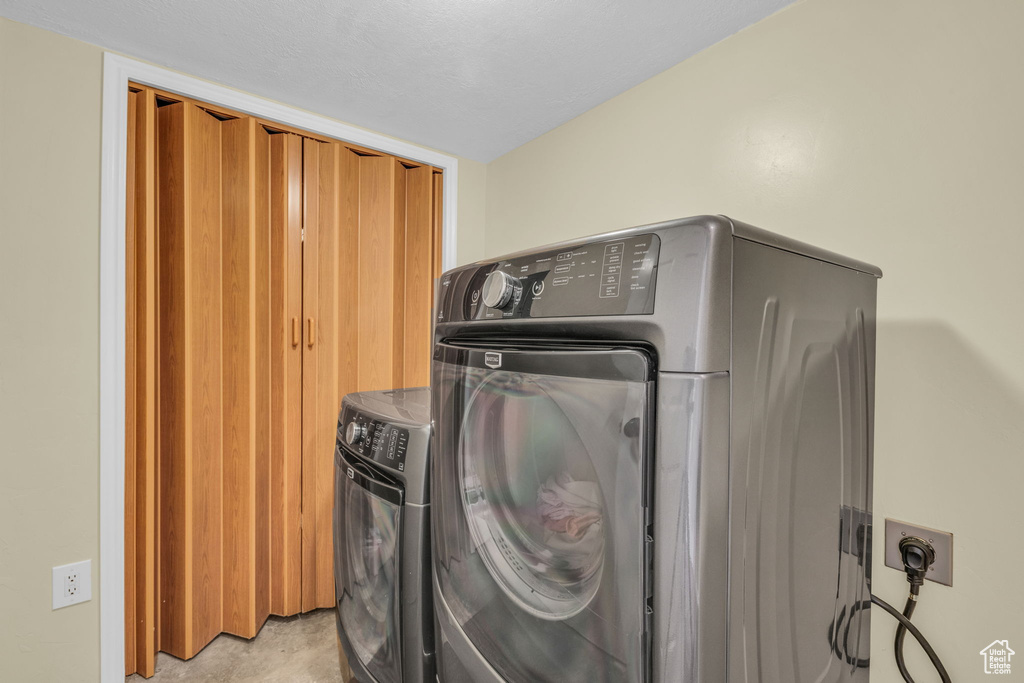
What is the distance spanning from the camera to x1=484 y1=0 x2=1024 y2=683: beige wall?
3.33ft

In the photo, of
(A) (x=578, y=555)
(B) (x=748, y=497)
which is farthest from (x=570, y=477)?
(B) (x=748, y=497)

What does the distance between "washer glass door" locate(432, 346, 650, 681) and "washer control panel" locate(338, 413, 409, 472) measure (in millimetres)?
184

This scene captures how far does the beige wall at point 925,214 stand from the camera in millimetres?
1014

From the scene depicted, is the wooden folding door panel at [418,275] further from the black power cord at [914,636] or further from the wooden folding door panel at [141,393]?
the black power cord at [914,636]

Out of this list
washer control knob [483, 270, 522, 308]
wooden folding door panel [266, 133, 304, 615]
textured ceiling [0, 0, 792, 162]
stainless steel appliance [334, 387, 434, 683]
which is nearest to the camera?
washer control knob [483, 270, 522, 308]

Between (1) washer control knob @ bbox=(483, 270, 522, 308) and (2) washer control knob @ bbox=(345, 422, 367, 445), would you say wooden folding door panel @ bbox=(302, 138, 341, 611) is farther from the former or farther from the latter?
(1) washer control knob @ bbox=(483, 270, 522, 308)

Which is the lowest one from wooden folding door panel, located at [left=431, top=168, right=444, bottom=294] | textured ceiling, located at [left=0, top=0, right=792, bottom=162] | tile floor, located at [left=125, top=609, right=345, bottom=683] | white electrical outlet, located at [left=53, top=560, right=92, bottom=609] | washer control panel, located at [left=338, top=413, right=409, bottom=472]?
tile floor, located at [left=125, top=609, right=345, bottom=683]

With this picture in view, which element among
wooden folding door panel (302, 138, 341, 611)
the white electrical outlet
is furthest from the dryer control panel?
the white electrical outlet

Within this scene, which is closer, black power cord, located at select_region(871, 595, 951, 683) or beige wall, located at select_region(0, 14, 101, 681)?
black power cord, located at select_region(871, 595, 951, 683)

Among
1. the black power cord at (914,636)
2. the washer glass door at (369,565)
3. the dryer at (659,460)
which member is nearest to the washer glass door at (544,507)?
the dryer at (659,460)

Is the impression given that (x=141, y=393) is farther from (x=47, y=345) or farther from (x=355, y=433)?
(x=355, y=433)

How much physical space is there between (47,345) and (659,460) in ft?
6.41

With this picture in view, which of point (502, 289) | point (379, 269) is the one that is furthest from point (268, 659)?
point (502, 289)

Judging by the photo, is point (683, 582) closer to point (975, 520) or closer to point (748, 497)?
point (748, 497)
